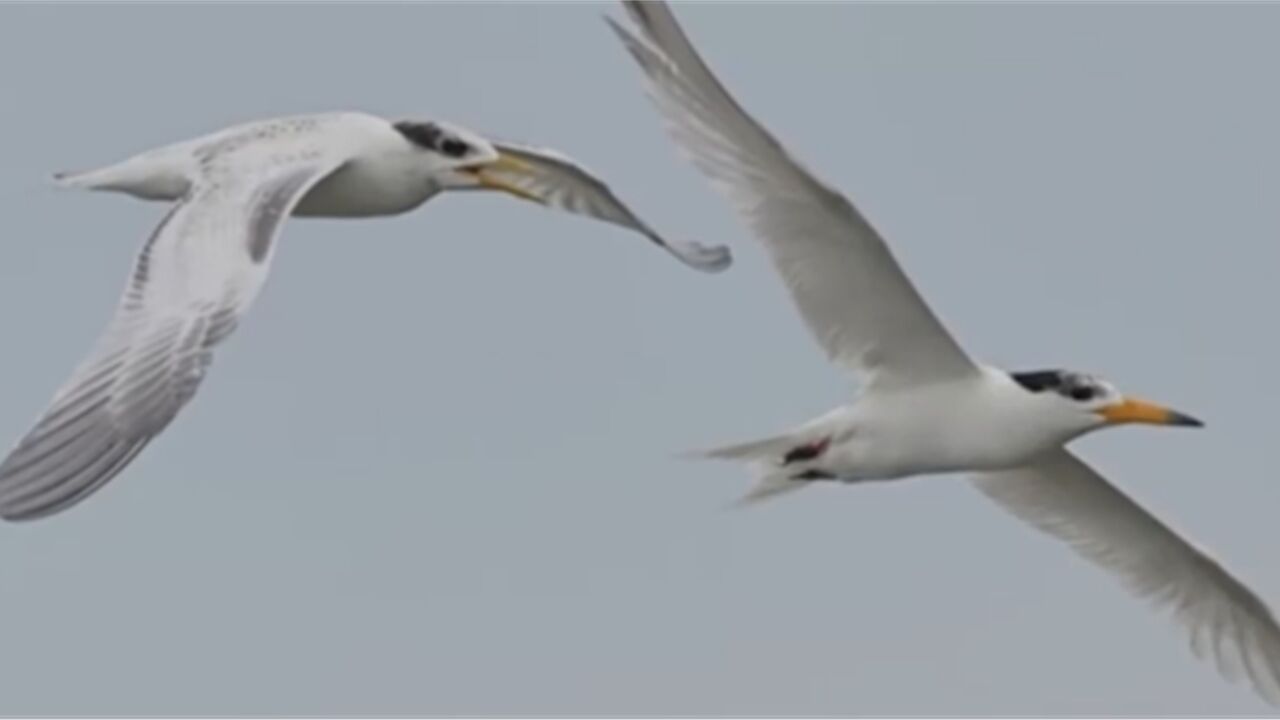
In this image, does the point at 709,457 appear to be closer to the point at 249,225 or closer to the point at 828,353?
the point at 828,353

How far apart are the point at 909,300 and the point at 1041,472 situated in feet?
5.90

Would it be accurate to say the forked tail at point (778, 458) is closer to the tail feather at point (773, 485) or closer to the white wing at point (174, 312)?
the tail feather at point (773, 485)

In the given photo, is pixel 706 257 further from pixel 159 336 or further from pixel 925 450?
pixel 159 336

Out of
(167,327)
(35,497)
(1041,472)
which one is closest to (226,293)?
(167,327)

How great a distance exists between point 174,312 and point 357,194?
2075 mm

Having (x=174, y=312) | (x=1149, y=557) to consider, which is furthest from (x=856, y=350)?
(x=174, y=312)

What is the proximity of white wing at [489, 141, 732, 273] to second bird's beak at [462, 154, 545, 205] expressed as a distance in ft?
0.11

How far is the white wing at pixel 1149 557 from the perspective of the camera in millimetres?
21734

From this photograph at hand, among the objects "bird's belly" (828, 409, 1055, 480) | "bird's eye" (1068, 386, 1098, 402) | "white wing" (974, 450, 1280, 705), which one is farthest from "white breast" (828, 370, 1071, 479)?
"white wing" (974, 450, 1280, 705)

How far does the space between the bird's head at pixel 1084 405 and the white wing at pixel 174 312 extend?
8.51ft

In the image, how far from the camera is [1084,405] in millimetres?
20562

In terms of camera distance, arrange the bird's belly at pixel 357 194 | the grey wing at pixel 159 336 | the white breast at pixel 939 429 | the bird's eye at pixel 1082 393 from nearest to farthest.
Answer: the grey wing at pixel 159 336 < the white breast at pixel 939 429 < the bird's eye at pixel 1082 393 < the bird's belly at pixel 357 194

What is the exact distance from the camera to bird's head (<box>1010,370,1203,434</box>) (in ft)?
67.2

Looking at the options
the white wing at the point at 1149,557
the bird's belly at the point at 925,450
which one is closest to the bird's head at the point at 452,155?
the bird's belly at the point at 925,450
